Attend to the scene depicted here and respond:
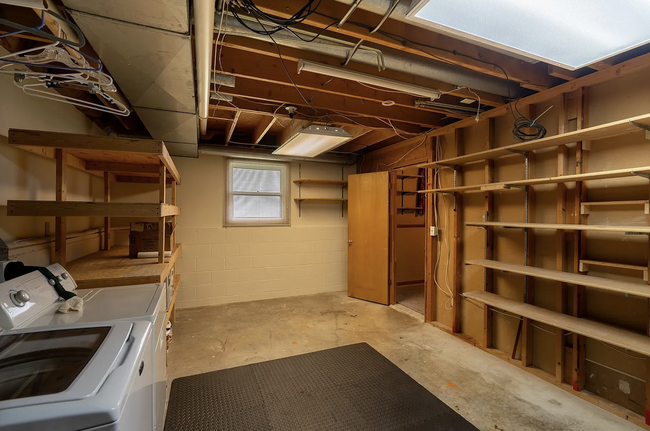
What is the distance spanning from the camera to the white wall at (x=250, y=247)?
4.14m

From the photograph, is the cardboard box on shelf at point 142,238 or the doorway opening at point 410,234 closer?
the cardboard box on shelf at point 142,238

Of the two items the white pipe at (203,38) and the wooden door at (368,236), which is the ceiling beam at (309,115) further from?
the wooden door at (368,236)

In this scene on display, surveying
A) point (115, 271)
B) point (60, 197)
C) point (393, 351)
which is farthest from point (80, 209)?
point (393, 351)

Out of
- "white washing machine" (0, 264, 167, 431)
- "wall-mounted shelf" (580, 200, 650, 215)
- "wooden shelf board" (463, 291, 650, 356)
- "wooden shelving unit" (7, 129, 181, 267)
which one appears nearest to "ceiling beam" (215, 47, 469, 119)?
"wooden shelving unit" (7, 129, 181, 267)

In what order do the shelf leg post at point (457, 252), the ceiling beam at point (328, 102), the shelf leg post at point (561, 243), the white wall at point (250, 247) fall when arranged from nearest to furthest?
the shelf leg post at point (561, 243), the ceiling beam at point (328, 102), the shelf leg post at point (457, 252), the white wall at point (250, 247)

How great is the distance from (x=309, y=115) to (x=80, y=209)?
215cm

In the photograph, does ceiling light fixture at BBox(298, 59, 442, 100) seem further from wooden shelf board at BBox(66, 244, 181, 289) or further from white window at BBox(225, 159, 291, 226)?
white window at BBox(225, 159, 291, 226)

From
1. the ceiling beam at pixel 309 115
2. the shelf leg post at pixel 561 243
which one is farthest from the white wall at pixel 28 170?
the shelf leg post at pixel 561 243

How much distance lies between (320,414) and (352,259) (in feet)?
9.48

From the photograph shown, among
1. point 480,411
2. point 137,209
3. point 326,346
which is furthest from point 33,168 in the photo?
point 480,411

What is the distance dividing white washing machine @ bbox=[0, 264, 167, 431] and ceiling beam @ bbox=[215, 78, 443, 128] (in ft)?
5.94

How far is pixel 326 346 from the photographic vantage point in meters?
2.94

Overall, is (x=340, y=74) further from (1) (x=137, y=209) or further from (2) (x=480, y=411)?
(2) (x=480, y=411)

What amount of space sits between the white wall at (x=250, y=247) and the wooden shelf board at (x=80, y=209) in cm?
247
